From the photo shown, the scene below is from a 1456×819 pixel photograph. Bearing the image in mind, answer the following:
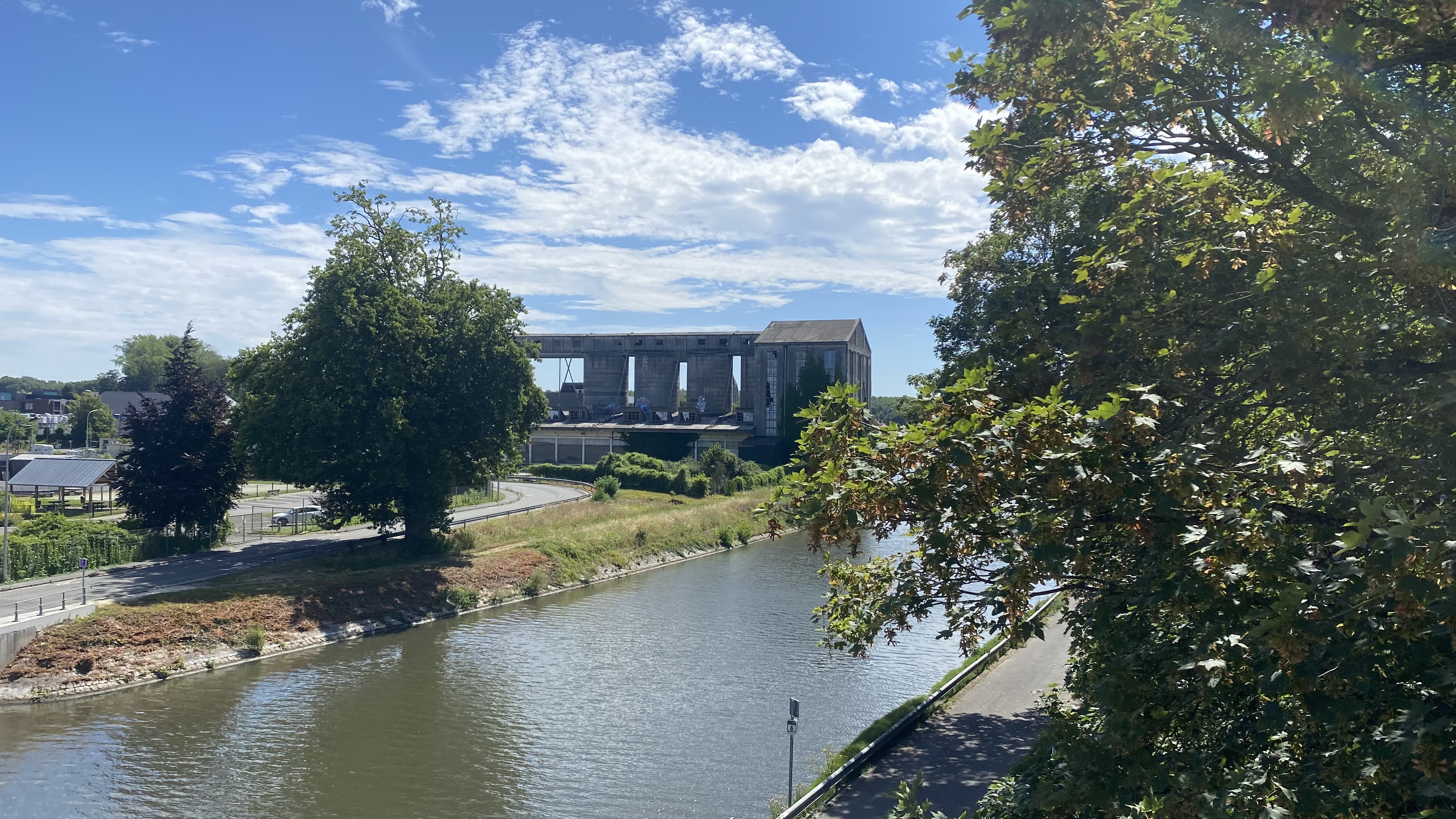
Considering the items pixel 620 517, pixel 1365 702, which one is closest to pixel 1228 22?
pixel 1365 702

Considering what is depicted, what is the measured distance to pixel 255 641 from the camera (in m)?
25.2

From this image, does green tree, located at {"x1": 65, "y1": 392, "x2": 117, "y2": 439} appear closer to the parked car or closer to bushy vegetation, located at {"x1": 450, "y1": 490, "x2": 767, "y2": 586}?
the parked car

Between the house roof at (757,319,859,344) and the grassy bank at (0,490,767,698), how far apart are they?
92.4 feet

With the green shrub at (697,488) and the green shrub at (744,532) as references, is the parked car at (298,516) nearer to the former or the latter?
the green shrub at (744,532)

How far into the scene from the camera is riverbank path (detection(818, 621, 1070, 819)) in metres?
13.3

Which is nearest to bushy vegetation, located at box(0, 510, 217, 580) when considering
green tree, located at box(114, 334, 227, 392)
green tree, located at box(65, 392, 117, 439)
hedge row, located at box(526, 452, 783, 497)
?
hedge row, located at box(526, 452, 783, 497)

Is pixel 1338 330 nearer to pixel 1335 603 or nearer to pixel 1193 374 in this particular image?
pixel 1193 374

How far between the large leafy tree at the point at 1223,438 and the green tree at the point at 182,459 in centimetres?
3405

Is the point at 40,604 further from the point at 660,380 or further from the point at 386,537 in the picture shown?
the point at 660,380

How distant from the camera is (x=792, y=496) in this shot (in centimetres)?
675

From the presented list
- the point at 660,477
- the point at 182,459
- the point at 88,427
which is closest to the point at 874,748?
the point at 182,459

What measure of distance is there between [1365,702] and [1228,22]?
14.3 ft

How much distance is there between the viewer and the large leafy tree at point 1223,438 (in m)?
4.78

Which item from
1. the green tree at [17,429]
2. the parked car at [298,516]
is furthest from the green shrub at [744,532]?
the green tree at [17,429]
